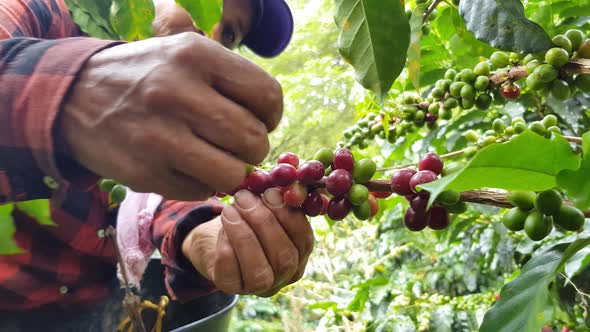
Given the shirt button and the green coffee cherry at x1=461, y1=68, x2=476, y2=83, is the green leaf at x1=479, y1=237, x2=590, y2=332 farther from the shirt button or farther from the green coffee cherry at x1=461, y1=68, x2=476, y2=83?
the shirt button

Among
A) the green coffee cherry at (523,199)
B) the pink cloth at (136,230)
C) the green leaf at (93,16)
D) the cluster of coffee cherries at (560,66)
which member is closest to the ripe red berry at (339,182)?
the green coffee cherry at (523,199)

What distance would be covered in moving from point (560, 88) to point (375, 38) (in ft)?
1.00

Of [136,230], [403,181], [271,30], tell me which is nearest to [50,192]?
[403,181]

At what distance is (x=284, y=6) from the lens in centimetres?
197

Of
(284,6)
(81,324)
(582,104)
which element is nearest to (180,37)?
(81,324)

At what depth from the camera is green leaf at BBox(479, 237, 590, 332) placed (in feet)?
1.63

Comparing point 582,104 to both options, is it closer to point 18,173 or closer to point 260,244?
point 260,244

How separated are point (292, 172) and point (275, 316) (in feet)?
21.2

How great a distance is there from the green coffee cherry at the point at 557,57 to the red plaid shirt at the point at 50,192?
574mm

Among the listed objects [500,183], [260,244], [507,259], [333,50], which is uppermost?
[500,183]

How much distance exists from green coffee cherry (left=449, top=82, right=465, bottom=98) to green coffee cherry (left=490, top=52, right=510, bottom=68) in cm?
6

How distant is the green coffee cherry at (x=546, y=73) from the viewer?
60cm

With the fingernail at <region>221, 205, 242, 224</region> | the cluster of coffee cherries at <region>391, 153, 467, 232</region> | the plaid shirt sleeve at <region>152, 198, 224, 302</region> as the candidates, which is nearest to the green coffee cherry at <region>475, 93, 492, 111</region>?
the cluster of coffee cherries at <region>391, 153, 467, 232</region>

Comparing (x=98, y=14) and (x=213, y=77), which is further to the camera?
(x=98, y=14)
